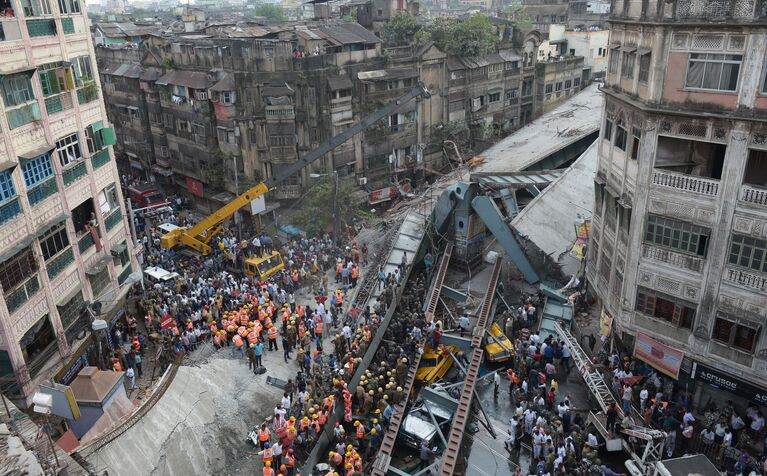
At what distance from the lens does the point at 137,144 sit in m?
55.2

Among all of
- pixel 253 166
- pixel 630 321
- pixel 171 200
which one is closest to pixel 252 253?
pixel 253 166

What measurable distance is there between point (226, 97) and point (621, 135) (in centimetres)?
2868

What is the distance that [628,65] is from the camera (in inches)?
905

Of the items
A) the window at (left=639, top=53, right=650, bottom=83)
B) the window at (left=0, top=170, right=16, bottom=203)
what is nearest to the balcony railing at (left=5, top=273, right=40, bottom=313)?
the window at (left=0, top=170, right=16, bottom=203)

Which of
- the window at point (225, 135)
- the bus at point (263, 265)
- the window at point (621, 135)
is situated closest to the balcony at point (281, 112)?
the window at point (225, 135)

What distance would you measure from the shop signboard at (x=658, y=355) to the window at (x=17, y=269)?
77.5 ft

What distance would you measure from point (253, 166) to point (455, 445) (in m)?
28.4

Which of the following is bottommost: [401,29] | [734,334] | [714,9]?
[734,334]

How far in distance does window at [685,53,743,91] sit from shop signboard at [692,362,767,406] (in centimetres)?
1014

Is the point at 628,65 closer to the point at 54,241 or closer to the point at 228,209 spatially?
the point at 54,241

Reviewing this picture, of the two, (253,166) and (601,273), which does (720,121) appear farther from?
(253,166)

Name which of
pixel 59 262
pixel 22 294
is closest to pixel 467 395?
pixel 22 294

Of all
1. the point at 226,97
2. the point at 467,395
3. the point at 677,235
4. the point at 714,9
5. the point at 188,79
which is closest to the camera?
the point at 714,9

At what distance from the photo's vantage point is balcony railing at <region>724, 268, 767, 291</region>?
66.5ft
